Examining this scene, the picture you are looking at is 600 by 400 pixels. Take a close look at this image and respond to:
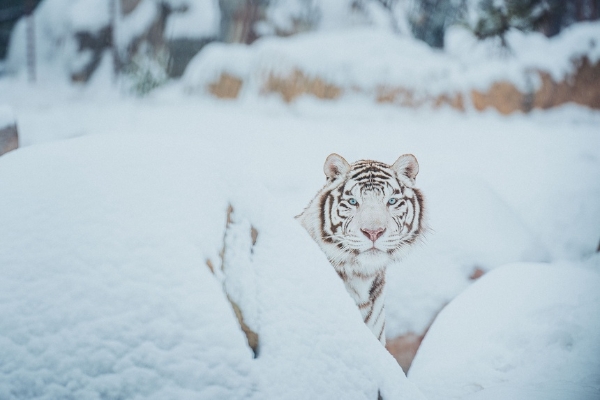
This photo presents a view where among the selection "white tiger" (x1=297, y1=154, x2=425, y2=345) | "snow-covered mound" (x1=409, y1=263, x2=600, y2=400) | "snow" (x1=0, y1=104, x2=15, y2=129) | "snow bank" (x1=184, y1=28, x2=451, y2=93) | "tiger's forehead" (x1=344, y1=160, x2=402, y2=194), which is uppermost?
"snow bank" (x1=184, y1=28, x2=451, y2=93)

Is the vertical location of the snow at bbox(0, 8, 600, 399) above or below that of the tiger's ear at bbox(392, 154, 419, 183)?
below

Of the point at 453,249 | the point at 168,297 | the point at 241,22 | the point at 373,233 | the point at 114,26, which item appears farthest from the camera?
the point at 241,22

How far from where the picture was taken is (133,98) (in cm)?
208

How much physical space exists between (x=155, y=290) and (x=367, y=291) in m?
0.63

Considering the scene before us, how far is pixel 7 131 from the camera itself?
1.20 metres

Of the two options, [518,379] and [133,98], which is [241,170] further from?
[133,98]

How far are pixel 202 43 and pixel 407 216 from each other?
4.32 m

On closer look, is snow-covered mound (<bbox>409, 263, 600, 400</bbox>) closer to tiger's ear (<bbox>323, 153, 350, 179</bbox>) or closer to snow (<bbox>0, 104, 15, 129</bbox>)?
tiger's ear (<bbox>323, 153, 350, 179</bbox>)

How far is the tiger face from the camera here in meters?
1.03

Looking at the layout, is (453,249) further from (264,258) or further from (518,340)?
(264,258)

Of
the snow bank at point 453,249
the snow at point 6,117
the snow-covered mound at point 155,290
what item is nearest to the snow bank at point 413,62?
the snow bank at point 453,249

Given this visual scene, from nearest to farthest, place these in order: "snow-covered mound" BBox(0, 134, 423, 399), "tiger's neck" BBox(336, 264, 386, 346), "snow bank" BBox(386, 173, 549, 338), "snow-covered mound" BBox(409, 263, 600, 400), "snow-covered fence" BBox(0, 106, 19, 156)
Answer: "snow-covered mound" BBox(0, 134, 423, 399), "snow-covered mound" BBox(409, 263, 600, 400), "tiger's neck" BBox(336, 264, 386, 346), "snow-covered fence" BBox(0, 106, 19, 156), "snow bank" BBox(386, 173, 549, 338)

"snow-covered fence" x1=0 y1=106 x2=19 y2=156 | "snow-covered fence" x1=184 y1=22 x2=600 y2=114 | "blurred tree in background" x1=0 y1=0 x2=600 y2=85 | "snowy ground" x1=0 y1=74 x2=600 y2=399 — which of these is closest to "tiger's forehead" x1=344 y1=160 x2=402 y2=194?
"snowy ground" x1=0 y1=74 x2=600 y2=399

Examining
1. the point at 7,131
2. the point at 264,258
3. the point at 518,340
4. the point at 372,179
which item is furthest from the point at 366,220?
the point at 7,131
